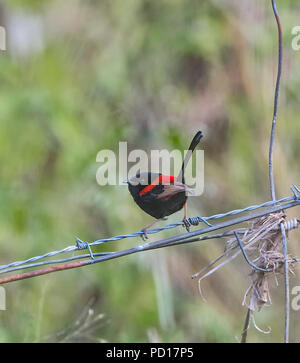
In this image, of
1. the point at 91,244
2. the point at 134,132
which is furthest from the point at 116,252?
the point at 134,132

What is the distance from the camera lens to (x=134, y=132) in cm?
582

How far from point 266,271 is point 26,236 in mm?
3651

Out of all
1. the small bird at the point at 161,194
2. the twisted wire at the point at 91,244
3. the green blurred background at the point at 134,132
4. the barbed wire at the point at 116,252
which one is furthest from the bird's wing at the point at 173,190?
the green blurred background at the point at 134,132

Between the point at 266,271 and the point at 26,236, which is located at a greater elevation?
the point at 26,236

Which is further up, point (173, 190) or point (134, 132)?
point (134, 132)

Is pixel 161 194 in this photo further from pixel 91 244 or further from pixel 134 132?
pixel 134 132

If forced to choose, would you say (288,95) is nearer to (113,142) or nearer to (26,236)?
(113,142)

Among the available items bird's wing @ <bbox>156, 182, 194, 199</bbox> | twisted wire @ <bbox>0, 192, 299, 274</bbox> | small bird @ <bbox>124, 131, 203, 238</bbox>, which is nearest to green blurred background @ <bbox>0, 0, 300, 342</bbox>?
small bird @ <bbox>124, 131, 203, 238</bbox>

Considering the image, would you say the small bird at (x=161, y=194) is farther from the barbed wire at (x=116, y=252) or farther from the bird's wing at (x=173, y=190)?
the barbed wire at (x=116, y=252)

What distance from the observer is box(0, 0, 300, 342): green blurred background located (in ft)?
19.3

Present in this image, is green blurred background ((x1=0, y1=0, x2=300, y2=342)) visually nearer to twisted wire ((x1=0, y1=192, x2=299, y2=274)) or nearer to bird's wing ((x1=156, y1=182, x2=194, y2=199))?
bird's wing ((x1=156, y1=182, x2=194, y2=199))

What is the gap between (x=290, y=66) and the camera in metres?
5.93
